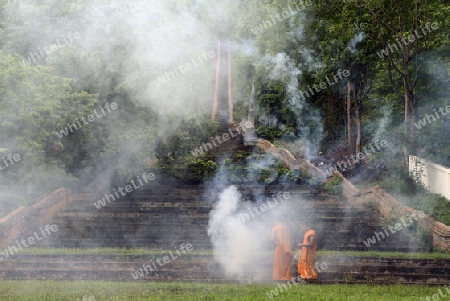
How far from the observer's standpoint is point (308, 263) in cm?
1175

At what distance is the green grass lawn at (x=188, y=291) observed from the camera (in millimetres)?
9625

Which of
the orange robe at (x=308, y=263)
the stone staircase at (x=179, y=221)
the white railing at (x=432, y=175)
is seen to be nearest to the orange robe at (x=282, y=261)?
the orange robe at (x=308, y=263)

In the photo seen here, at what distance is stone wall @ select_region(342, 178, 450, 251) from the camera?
42.9 ft

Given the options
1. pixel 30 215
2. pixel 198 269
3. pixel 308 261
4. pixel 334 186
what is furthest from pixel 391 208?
pixel 30 215

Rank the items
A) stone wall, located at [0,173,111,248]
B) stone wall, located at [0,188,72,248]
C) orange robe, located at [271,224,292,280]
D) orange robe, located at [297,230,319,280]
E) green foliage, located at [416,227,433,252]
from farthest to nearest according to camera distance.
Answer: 1. stone wall, located at [0,173,111,248]
2. stone wall, located at [0,188,72,248]
3. green foliage, located at [416,227,433,252]
4. orange robe, located at [271,224,292,280]
5. orange robe, located at [297,230,319,280]

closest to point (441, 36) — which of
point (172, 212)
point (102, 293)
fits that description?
point (172, 212)

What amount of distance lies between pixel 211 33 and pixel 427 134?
1370 centimetres

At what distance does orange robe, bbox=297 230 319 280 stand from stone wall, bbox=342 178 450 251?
3.31 meters

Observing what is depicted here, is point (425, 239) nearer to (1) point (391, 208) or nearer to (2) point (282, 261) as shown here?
(1) point (391, 208)

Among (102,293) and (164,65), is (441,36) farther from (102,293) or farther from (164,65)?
(102,293)

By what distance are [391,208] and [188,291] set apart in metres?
7.29

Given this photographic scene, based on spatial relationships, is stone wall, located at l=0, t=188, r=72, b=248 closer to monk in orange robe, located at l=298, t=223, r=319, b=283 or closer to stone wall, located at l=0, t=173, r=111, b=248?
stone wall, located at l=0, t=173, r=111, b=248

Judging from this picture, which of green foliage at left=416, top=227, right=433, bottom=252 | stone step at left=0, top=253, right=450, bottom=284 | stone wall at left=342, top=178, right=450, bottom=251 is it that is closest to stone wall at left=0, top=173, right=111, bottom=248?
stone step at left=0, top=253, right=450, bottom=284

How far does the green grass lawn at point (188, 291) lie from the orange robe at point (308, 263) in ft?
2.28
